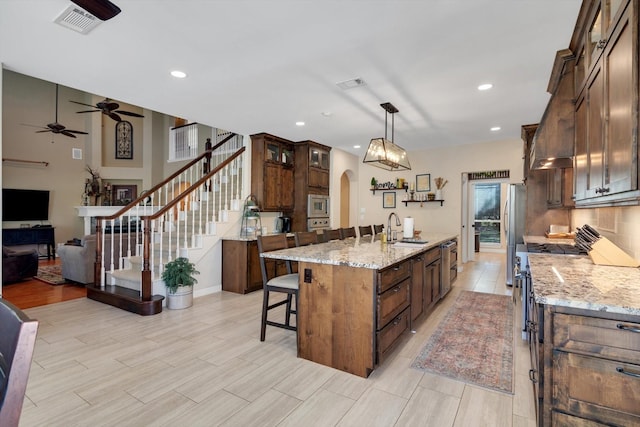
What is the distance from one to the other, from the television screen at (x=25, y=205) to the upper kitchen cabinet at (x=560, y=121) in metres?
11.1

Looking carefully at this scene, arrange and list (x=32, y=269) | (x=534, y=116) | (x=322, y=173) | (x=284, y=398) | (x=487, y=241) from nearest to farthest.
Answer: (x=284, y=398) < (x=534, y=116) < (x=32, y=269) < (x=322, y=173) < (x=487, y=241)

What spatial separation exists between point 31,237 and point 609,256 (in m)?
11.3

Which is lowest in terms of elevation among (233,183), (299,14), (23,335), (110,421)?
(110,421)

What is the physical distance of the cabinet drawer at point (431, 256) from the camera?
138 inches

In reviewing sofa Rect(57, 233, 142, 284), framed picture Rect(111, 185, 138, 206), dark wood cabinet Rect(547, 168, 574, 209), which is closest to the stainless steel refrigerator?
dark wood cabinet Rect(547, 168, 574, 209)

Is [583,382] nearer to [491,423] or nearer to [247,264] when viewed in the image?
[491,423]

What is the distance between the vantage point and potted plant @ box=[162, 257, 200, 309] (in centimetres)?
398

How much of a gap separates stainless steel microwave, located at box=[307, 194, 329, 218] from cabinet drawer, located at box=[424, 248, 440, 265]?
284cm

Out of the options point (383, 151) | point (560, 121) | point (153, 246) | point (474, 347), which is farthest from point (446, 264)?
point (153, 246)

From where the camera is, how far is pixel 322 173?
666 centimetres

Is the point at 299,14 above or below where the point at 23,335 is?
above

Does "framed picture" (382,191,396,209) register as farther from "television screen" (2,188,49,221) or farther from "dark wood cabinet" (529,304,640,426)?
"television screen" (2,188,49,221)

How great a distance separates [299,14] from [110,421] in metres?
2.84

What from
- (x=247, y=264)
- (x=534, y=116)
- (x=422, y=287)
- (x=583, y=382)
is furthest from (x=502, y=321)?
(x=247, y=264)
